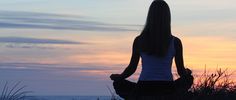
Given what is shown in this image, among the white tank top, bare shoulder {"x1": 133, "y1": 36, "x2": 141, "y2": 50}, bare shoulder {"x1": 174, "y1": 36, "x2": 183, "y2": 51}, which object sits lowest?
the white tank top

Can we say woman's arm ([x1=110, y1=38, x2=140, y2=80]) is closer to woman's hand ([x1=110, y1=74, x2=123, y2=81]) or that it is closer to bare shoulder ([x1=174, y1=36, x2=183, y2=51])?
woman's hand ([x1=110, y1=74, x2=123, y2=81])

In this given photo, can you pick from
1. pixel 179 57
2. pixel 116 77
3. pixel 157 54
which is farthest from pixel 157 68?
pixel 116 77

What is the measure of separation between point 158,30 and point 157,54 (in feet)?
0.97

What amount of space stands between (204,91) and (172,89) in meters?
1.14

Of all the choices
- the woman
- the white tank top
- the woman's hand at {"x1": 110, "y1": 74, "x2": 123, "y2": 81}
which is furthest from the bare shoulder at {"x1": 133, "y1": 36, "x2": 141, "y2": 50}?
the woman's hand at {"x1": 110, "y1": 74, "x2": 123, "y2": 81}

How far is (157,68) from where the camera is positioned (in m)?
7.70

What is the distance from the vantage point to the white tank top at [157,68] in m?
7.68

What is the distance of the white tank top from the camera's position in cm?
768

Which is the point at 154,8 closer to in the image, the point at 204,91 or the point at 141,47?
the point at 141,47

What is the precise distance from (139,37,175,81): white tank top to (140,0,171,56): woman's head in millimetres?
85

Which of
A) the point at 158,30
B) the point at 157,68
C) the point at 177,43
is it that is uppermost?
the point at 158,30

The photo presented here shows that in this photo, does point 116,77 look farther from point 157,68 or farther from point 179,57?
point 179,57

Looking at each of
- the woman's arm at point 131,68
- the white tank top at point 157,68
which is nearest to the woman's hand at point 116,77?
the woman's arm at point 131,68

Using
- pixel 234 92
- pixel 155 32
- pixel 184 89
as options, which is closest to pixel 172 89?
pixel 184 89
